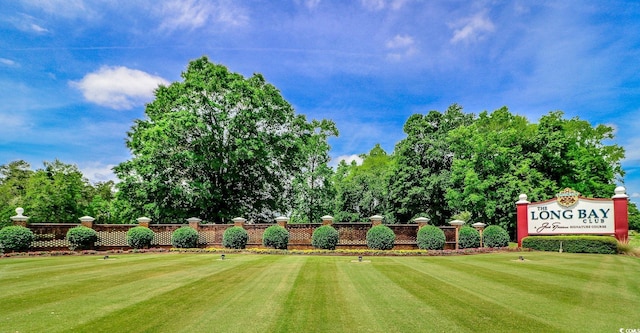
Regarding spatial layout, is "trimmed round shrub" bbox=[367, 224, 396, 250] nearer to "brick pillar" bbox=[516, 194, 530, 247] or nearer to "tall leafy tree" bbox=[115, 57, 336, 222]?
"brick pillar" bbox=[516, 194, 530, 247]

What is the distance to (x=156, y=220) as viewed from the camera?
94.1 ft

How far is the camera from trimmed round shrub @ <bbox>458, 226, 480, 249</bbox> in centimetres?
2214

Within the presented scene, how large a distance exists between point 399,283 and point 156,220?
24046mm

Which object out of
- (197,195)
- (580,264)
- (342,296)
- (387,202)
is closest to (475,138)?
(387,202)

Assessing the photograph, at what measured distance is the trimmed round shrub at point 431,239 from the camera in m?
21.0

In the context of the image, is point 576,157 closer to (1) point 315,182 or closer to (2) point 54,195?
(1) point 315,182

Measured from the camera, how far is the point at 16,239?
1888 cm

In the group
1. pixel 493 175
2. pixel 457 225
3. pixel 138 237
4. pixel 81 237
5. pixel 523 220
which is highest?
pixel 493 175

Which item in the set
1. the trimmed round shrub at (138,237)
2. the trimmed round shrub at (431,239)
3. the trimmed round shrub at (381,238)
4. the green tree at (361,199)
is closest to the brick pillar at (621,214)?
the trimmed round shrub at (431,239)

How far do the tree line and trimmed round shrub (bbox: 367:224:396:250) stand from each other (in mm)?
10732

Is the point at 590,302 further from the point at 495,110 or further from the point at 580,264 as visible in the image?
the point at 495,110

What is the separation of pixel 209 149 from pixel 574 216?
24.1 m

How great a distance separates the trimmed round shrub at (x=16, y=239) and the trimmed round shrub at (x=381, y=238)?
1763cm

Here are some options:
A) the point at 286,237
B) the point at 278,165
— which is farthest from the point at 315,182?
the point at 286,237
